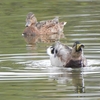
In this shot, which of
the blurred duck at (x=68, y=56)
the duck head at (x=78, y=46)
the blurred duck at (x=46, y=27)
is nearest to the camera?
the duck head at (x=78, y=46)

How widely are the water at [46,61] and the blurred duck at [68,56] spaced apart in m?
0.20

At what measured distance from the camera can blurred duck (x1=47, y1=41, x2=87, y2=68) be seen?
51.3ft

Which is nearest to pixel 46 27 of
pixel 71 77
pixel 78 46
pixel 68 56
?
pixel 68 56

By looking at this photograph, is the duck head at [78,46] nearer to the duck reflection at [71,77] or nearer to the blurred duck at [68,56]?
the blurred duck at [68,56]

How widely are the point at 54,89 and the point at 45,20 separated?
1087 cm

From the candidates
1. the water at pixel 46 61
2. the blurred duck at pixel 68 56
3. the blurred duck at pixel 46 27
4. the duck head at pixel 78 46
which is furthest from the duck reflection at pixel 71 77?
the blurred duck at pixel 46 27

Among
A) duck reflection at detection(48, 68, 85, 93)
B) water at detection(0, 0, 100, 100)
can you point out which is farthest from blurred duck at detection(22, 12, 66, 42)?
duck reflection at detection(48, 68, 85, 93)

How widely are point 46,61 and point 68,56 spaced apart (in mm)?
614

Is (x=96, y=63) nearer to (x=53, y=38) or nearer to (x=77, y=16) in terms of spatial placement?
(x=53, y=38)

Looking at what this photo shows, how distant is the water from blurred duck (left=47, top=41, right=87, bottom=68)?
20cm

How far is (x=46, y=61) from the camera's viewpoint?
1630cm

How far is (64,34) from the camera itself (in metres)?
20.9

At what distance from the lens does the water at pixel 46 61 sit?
1285 cm

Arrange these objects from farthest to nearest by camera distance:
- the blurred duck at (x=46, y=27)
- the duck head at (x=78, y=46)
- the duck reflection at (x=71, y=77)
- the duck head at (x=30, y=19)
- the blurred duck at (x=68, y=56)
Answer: the duck head at (x=30, y=19) → the blurred duck at (x=46, y=27) → the blurred duck at (x=68, y=56) → the duck head at (x=78, y=46) → the duck reflection at (x=71, y=77)
